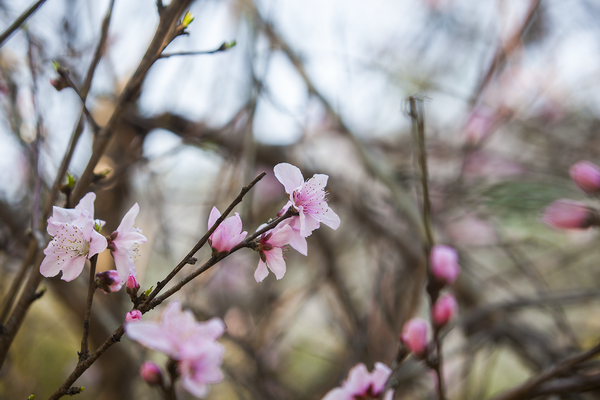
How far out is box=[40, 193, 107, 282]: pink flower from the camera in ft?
1.29

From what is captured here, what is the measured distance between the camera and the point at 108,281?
413mm

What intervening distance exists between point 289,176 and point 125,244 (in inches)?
8.2

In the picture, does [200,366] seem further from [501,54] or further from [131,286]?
[501,54]

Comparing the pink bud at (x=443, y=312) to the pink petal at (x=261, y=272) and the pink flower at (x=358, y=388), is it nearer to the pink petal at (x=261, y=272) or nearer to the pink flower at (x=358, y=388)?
the pink flower at (x=358, y=388)

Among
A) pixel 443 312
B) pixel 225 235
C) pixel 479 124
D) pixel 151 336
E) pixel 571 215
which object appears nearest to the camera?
pixel 151 336

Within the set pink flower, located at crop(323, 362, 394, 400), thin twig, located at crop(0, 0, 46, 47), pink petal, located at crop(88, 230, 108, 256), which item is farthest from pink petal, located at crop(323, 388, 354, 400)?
thin twig, located at crop(0, 0, 46, 47)

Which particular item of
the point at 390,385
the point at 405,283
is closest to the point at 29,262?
the point at 390,385

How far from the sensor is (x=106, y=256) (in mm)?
1431

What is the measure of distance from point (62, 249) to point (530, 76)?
7.14 ft

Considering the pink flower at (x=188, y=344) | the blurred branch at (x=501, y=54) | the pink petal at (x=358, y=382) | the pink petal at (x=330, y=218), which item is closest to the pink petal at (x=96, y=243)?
the pink flower at (x=188, y=344)

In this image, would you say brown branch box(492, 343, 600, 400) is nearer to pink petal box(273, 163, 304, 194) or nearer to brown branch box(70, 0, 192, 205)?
pink petal box(273, 163, 304, 194)

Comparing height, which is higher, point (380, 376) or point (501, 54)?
point (501, 54)

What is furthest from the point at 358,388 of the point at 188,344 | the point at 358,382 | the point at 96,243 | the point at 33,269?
the point at 33,269

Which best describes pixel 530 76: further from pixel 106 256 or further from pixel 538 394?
pixel 106 256
